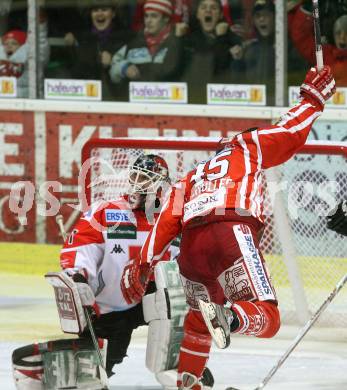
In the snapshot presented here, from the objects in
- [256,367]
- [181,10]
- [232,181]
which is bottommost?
[256,367]

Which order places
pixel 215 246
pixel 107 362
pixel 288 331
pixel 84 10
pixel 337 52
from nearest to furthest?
pixel 215 246 < pixel 107 362 < pixel 288 331 < pixel 337 52 < pixel 84 10

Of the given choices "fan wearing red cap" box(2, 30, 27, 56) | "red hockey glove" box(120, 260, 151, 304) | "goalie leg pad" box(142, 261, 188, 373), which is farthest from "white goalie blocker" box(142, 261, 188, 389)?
"fan wearing red cap" box(2, 30, 27, 56)

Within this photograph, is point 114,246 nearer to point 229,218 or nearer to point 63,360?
point 63,360

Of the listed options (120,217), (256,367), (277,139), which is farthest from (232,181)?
(256,367)

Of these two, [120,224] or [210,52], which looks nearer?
[120,224]

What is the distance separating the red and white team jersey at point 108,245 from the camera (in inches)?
269

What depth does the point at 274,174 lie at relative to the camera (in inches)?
339

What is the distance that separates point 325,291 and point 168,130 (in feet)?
7.12

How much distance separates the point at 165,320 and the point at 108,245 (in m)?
0.42

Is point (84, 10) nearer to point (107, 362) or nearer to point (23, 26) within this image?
point (23, 26)

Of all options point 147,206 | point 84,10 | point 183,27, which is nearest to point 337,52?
point 183,27

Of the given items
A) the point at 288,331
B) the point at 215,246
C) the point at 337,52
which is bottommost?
the point at 288,331

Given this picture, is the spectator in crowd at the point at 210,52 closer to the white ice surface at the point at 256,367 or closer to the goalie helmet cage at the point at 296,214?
the goalie helmet cage at the point at 296,214

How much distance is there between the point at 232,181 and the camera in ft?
21.0
